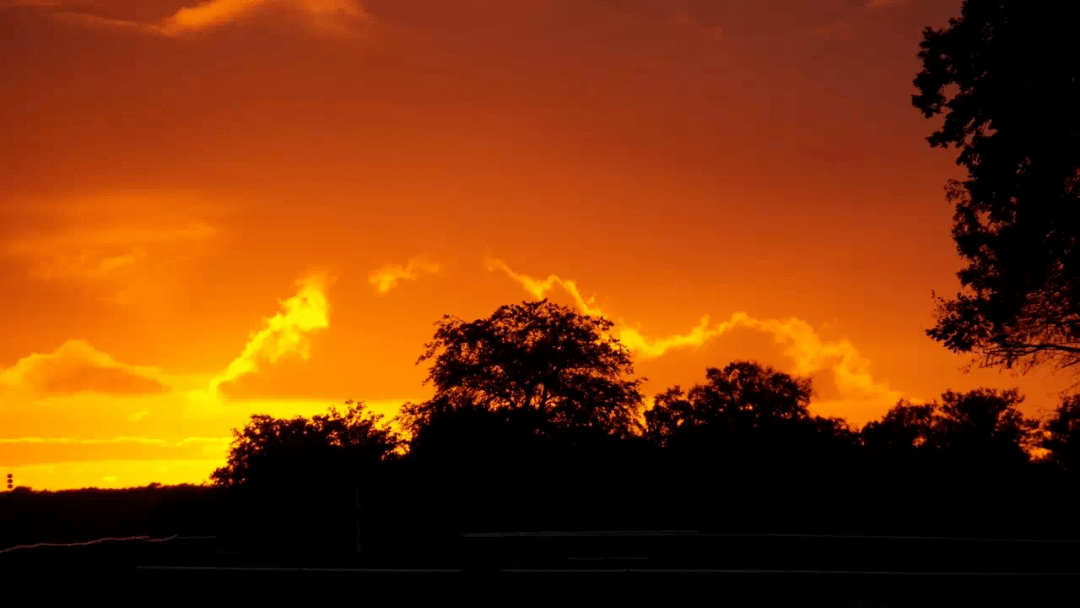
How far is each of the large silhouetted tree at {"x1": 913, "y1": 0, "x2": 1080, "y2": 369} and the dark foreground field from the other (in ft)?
27.8

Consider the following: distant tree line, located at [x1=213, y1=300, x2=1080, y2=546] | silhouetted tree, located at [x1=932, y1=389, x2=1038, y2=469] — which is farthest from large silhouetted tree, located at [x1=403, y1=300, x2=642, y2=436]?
silhouetted tree, located at [x1=932, y1=389, x2=1038, y2=469]

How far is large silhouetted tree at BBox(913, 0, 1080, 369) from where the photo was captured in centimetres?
2330

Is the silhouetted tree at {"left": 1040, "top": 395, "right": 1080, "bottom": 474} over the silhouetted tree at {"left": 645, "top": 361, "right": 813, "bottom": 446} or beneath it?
beneath

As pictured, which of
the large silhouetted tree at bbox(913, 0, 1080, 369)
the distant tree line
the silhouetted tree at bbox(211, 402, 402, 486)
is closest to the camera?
the large silhouetted tree at bbox(913, 0, 1080, 369)

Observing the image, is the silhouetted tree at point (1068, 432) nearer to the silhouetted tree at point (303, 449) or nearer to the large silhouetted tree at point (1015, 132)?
the large silhouetted tree at point (1015, 132)

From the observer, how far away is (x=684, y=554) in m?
25.1

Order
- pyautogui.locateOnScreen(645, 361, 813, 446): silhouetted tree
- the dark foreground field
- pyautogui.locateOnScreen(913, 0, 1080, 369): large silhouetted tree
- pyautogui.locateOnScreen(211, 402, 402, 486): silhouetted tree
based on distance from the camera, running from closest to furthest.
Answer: the dark foreground field < pyautogui.locateOnScreen(913, 0, 1080, 369): large silhouetted tree < pyautogui.locateOnScreen(211, 402, 402, 486): silhouetted tree < pyautogui.locateOnScreen(645, 361, 813, 446): silhouetted tree

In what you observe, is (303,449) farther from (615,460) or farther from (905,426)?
(905,426)

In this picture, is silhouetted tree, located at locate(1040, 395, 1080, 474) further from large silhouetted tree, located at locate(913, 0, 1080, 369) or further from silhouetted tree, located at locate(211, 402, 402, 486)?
silhouetted tree, located at locate(211, 402, 402, 486)

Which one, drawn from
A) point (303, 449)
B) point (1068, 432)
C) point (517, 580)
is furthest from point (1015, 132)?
point (303, 449)

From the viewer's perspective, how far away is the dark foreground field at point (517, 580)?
50.0ft

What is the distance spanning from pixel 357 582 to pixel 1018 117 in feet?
57.7

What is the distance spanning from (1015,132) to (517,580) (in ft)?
52.8

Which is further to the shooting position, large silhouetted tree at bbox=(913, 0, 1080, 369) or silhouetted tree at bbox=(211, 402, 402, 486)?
silhouetted tree at bbox=(211, 402, 402, 486)
